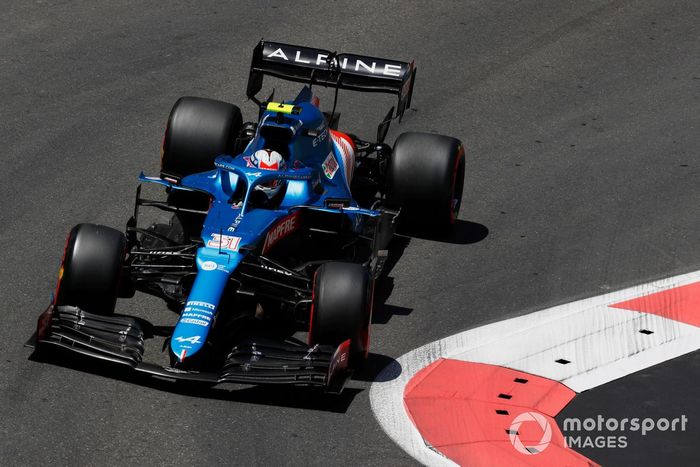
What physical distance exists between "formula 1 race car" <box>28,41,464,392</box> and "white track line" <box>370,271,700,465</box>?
534 mm

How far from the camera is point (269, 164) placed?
1077cm

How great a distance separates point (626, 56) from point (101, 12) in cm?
639

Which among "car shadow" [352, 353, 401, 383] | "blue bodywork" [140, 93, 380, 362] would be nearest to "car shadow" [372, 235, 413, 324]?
"blue bodywork" [140, 93, 380, 362]

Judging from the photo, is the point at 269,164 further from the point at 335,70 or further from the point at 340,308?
the point at 335,70

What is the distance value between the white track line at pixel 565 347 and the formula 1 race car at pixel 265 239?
53cm

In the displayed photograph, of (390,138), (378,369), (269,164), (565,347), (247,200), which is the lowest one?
(378,369)

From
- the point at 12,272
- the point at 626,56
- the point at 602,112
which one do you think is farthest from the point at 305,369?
the point at 626,56

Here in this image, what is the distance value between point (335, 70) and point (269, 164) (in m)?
2.10

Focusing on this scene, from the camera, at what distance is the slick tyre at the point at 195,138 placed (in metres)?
11.9

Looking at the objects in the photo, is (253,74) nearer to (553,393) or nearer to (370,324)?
(370,324)

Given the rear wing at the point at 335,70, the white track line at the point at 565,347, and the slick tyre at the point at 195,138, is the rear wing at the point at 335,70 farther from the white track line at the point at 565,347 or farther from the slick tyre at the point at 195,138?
the white track line at the point at 565,347

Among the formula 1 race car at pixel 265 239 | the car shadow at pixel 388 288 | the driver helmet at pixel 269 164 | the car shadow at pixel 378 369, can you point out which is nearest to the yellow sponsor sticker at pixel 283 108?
the formula 1 race car at pixel 265 239

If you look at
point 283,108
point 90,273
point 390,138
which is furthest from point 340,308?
point 390,138

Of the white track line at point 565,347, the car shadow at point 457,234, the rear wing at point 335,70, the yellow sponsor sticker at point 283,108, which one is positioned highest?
the rear wing at point 335,70
